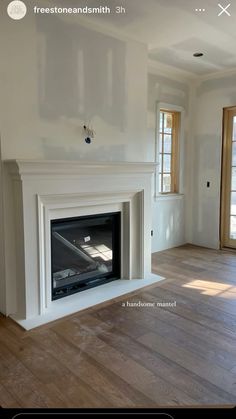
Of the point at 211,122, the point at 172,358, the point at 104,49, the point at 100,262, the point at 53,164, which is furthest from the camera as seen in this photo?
the point at 211,122

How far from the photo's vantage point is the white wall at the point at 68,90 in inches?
100

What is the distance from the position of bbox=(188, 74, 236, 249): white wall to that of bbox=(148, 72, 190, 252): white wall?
0.65 feet

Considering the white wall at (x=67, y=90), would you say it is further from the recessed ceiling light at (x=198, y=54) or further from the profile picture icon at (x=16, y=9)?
the recessed ceiling light at (x=198, y=54)

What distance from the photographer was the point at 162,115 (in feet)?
15.5

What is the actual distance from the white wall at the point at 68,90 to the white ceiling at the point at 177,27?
20 cm

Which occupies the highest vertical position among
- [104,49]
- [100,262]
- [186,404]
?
[104,49]

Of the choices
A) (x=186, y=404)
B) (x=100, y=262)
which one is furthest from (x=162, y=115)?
(x=186, y=404)

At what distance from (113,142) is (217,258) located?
2.35 metres

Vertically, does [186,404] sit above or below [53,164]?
below

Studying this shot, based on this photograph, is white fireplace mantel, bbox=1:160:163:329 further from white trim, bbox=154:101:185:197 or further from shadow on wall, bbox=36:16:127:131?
white trim, bbox=154:101:185:197

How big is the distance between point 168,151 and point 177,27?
2029 millimetres

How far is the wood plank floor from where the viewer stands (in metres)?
1.76

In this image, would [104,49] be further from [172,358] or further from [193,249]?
[193,249]

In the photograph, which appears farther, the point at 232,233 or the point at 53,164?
Result: the point at 232,233
